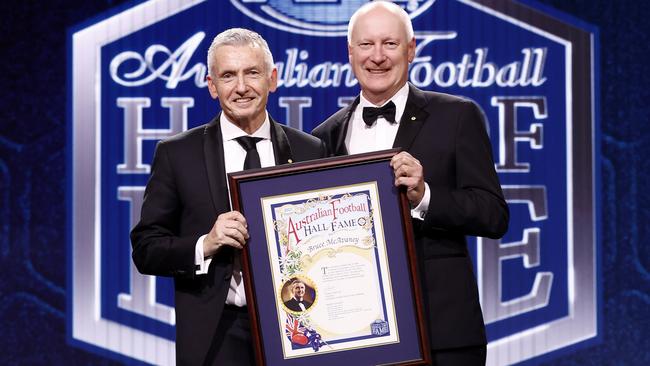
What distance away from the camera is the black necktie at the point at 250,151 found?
2.15m

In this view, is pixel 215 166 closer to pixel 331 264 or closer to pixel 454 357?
pixel 331 264

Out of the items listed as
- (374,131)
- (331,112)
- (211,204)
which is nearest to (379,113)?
(374,131)

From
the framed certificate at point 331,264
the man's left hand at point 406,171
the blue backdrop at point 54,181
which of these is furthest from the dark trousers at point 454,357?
the blue backdrop at point 54,181

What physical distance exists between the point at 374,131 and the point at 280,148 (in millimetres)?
276

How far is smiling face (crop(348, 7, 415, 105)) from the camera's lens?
228 cm

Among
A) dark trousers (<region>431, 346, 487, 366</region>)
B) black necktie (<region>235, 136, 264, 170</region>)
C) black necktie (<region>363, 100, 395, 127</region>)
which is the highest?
black necktie (<region>363, 100, 395, 127</region>)

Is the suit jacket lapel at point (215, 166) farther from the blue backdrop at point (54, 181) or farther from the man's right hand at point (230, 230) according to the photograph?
the blue backdrop at point (54, 181)

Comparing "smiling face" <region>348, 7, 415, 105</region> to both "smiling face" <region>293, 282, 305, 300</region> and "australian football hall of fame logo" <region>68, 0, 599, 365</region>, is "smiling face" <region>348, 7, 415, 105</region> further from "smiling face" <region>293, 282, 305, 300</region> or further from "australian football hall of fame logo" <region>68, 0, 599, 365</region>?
"australian football hall of fame logo" <region>68, 0, 599, 365</region>

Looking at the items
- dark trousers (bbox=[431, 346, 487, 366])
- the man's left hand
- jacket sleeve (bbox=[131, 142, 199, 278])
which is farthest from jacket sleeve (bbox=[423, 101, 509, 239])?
jacket sleeve (bbox=[131, 142, 199, 278])

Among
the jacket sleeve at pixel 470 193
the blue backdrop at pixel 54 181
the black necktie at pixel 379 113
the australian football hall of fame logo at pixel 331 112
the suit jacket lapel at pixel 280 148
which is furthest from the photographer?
the blue backdrop at pixel 54 181

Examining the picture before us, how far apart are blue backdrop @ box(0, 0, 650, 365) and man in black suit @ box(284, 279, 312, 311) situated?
3.53m

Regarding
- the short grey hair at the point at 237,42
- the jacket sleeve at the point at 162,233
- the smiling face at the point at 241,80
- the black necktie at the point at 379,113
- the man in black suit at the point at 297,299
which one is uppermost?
the short grey hair at the point at 237,42

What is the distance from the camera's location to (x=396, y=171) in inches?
76.9

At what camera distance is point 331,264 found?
2021 mm
